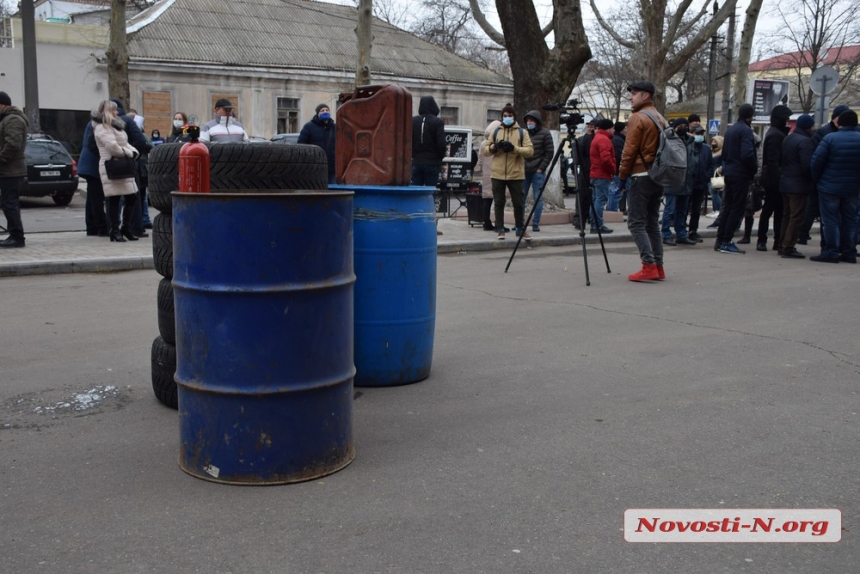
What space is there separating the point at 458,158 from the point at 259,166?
18.0 m

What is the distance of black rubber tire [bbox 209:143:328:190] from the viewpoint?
14.7 feet

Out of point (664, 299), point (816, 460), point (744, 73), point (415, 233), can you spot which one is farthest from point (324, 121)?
point (744, 73)

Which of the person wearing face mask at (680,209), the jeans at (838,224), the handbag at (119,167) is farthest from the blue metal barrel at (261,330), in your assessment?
the person wearing face mask at (680,209)

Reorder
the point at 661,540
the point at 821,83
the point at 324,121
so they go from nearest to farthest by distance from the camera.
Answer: the point at 661,540 → the point at 324,121 → the point at 821,83

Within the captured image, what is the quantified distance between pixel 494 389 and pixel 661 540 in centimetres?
216

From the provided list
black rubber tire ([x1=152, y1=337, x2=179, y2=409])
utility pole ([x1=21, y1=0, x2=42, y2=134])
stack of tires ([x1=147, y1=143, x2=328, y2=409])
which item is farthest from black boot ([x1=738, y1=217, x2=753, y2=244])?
utility pole ([x1=21, y1=0, x2=42, y2=134])

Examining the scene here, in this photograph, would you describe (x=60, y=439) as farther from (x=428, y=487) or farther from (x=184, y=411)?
(x=428, y=487)

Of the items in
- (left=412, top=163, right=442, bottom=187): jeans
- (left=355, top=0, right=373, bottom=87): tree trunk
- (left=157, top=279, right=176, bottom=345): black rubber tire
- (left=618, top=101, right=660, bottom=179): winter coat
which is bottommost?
(left=157, top=279, right=176, bottom=345): black rubber tire

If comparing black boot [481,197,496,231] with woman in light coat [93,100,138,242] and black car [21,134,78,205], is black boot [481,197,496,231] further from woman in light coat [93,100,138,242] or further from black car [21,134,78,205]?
black car [21,134,78,205]

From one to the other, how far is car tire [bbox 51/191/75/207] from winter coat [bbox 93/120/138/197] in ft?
33.1

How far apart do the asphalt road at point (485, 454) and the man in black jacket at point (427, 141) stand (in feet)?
18.3

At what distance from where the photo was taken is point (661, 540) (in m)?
3.35

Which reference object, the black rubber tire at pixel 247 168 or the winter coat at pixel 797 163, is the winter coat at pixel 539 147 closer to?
the winter coat at pixel 797 163

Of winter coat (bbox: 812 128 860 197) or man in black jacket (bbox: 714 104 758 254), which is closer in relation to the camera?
winter coat (bbox: 812 128 860 197)
